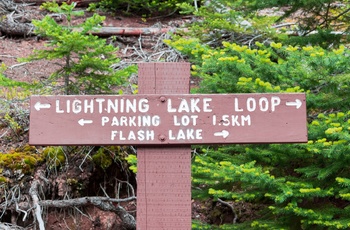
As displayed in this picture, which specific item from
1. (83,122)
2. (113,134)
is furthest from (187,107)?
(83,122)

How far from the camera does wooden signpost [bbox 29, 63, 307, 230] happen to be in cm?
303

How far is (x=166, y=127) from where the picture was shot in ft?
9.93

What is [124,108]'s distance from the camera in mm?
3045

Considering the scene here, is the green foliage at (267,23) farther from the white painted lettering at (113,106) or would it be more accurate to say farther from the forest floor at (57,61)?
the white painted lettering at (113,106)

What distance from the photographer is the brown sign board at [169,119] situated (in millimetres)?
3029

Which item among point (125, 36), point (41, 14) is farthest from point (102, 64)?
point (41, 14)

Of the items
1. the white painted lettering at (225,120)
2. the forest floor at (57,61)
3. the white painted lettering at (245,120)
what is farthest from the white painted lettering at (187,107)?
the forest floor at (57,61)

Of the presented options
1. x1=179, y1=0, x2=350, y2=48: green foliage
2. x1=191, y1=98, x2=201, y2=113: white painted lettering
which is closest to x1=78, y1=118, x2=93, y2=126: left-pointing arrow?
x1=191, y1=98, x2=201, y2=113: white painted lettering

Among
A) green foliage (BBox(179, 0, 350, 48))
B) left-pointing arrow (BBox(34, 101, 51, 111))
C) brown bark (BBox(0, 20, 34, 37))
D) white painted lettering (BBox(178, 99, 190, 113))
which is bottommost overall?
white painted lettering (BBox(178, 99, 190, 113))

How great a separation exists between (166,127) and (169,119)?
5 cm

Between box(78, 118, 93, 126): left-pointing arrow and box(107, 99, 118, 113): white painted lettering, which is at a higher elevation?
box(107, 99, 118, 113): white painted lettering

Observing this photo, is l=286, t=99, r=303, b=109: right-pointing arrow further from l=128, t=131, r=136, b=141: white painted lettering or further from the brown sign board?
l=128, t=131, r=136, b=141: white painted lettering

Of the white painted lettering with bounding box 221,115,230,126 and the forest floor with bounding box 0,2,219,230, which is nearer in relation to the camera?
the white painted lettering with bounding box 221,115,230,126

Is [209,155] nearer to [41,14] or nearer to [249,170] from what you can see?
[249,170]
